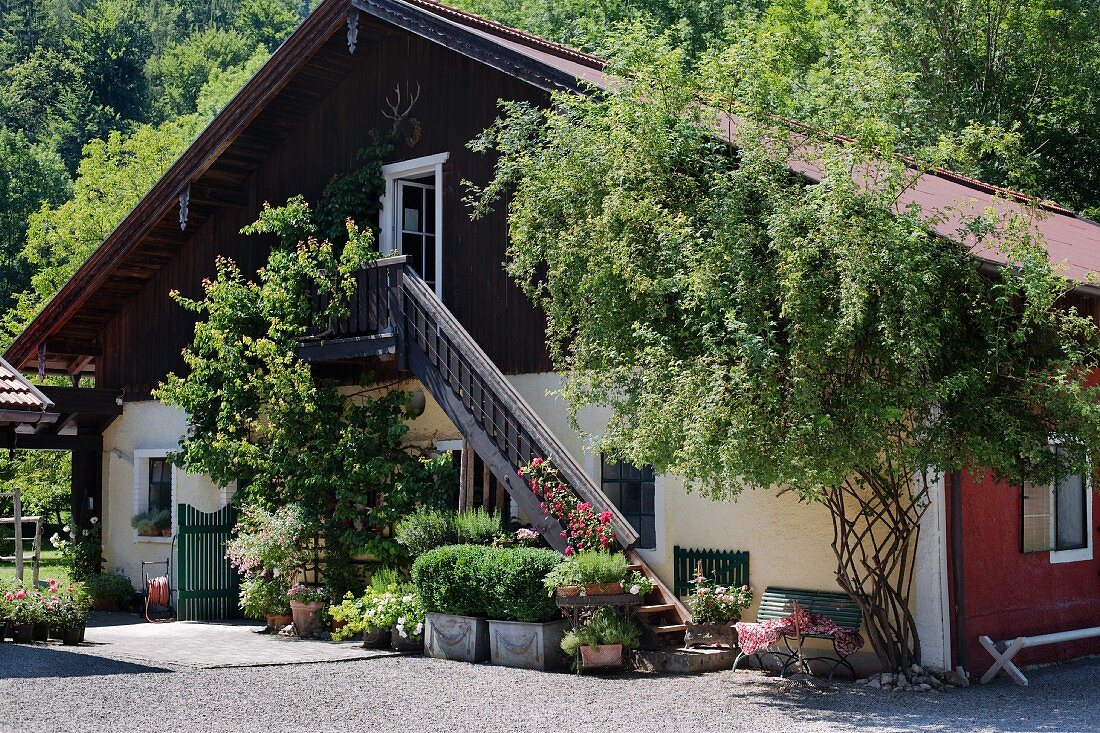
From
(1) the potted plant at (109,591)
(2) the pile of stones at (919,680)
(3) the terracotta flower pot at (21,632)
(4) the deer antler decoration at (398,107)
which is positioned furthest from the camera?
(1) the potted plant at (109,591)

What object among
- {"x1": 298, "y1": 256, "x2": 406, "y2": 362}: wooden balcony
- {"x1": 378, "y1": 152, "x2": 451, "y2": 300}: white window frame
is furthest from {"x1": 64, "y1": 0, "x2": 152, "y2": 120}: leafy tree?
{"x1": 298, "y1": 256, "x2": 406, "y2": 362}: wooden balcony

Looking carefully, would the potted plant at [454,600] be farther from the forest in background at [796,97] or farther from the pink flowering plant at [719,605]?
the forest in background at [796,97]

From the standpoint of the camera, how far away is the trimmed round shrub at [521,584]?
11.9 meters

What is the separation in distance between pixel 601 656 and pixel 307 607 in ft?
14.5

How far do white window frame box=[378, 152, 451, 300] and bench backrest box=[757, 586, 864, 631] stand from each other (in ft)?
18.5

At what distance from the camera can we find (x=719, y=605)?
12141 mm

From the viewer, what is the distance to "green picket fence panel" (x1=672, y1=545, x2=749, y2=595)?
12398mm

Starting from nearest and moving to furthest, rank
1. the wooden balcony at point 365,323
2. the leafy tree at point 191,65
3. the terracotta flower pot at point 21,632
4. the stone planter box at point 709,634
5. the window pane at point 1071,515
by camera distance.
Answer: the stone planter box at point 709,634
the window pane at point 1071,515
the terracotta flower pot at point 21,632
the wooden balcony at point 365,323
the leafy tree at point 191,65

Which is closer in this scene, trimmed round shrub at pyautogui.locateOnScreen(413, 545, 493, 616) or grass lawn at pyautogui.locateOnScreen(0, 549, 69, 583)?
trimmed round shrub at pyautogui.locateOnScreen(413, 545, 493, 616)

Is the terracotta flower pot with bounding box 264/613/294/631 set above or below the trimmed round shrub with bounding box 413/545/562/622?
below

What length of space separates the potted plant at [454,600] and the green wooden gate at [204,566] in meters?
4.49

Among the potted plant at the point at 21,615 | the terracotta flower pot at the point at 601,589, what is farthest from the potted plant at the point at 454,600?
the potted plant at the point at 21,615

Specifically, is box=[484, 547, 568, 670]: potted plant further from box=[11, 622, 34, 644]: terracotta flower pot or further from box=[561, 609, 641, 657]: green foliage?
box=[11, 622, 34, 644]: terracotta flower pot

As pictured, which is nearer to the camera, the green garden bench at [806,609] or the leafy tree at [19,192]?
the green garden bench at [806,609]
